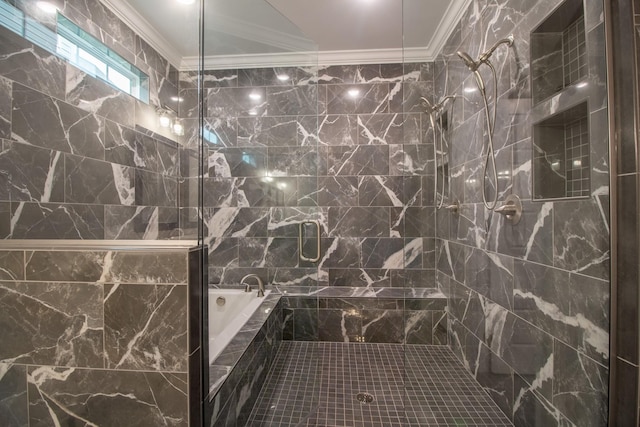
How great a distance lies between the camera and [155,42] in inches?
58.5

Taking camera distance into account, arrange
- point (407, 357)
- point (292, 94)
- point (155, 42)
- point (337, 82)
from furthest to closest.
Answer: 1. point (337, 82)
2. point (292, 94)
3. point (407, 357)
4. point (155, 42)

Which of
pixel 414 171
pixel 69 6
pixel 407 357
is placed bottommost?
pixel 407 357

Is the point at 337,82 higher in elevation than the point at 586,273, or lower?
higher

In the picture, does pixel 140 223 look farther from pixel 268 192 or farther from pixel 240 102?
A: pixel 240 102

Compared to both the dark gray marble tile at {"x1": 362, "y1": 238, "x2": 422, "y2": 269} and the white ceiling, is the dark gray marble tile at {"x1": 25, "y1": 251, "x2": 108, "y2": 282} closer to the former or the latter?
the white ceiling

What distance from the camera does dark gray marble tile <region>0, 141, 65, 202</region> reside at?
0.99 m

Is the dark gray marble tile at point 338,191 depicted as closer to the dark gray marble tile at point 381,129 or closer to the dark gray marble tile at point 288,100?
the dark gray marble tile at point 381,129

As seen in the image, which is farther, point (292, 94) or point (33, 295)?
point (292, 94)

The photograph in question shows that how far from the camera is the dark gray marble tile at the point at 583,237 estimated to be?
2.85ft

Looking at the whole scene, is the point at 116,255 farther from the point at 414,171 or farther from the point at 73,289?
the point at 414,171

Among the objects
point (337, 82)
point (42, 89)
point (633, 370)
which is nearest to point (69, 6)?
point (42, 89)

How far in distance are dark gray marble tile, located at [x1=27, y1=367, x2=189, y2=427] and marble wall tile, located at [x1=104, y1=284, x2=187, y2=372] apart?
0.04 metres

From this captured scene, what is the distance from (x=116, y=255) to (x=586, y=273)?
5.39ft

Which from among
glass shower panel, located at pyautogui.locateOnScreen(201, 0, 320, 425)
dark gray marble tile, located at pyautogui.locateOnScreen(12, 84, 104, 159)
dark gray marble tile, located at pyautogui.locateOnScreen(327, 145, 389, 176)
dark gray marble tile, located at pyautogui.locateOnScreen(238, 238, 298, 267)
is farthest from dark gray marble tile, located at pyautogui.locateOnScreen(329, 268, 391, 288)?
dark gray marble tile, located at pyautogui.locateOnScreen(12, 84, 104, 159)
